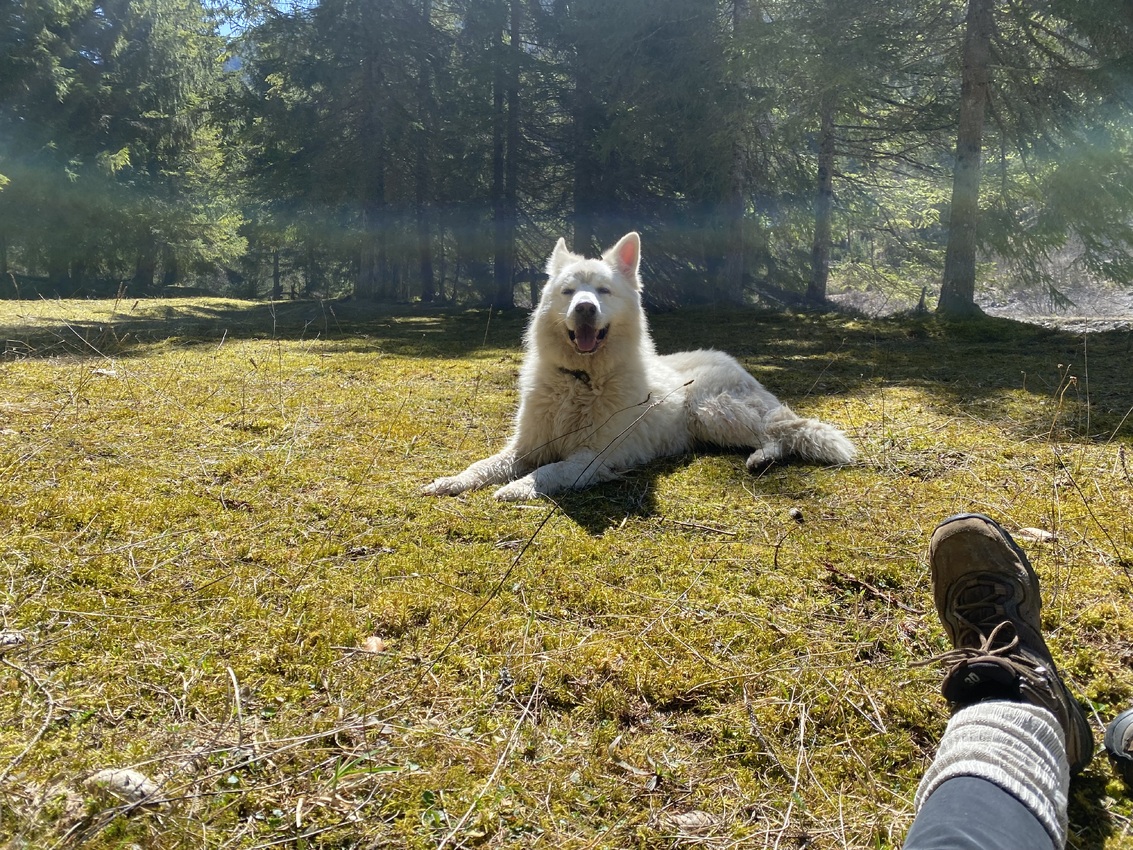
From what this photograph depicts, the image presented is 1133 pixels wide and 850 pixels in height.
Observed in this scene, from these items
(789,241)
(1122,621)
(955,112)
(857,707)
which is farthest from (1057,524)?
(789,241)

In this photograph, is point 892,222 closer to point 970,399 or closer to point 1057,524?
point 970,399

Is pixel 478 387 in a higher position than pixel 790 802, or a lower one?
higher

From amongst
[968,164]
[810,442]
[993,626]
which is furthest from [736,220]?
[993,626]

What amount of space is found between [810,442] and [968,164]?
9.03 m

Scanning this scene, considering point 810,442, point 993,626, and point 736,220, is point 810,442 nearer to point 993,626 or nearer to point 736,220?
point 993,626

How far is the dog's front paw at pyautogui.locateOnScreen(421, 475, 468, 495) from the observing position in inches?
152

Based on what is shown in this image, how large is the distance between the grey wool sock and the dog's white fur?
8.70ft

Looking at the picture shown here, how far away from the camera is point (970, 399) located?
20.1ft

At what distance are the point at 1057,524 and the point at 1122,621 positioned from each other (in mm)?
894

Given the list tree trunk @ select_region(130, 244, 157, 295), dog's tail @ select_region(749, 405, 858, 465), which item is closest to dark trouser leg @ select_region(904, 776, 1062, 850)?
dog's tail @ select_region(749, 405, 858, 465)

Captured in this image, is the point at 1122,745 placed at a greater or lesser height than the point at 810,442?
lesser

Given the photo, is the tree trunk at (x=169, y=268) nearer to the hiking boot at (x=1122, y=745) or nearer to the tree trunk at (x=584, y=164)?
the tree trunk at (x=584, y=164)

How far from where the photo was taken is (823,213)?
55.9 feet

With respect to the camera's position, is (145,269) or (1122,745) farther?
(145,269)
